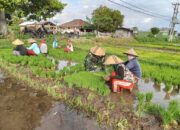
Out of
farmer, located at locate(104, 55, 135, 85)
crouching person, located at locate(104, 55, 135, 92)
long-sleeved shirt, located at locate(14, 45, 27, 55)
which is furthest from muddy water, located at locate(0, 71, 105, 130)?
long-sleeved shirt, located at locate(14, 45, 27, 55)

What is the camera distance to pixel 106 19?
4512 centimetres

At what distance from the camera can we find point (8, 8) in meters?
24.9

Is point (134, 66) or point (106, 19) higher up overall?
point (106, 19)

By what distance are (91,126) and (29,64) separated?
630 centimetres

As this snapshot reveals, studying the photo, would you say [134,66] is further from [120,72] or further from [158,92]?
[158,92]

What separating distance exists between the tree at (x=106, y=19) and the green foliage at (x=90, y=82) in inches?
1437

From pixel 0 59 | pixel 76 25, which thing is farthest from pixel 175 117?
pixel 76 25

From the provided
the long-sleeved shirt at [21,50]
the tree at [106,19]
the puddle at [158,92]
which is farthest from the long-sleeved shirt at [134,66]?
the tree at [106,19]

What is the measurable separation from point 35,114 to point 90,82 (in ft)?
7.25

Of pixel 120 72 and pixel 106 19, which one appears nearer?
pixel 120 72

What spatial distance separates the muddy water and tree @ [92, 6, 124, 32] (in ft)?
124

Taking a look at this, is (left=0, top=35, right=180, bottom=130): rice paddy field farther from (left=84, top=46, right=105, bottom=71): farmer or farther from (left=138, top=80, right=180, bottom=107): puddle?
(left=84, top=46, right=105, bottom=71): farmer

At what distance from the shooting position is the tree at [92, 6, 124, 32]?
4456 centimetres

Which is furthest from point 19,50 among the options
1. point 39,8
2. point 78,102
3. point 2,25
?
point 39,8
